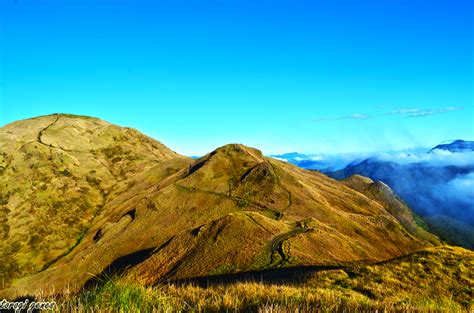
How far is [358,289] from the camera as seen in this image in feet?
75.6

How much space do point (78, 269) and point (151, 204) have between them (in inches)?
1225

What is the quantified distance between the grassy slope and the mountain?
6473 millimetres

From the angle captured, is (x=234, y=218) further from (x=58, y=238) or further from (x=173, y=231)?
(x=58, y=238)

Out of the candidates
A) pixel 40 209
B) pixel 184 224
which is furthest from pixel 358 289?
pixel 40 209

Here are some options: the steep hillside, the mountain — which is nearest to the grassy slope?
the mountain

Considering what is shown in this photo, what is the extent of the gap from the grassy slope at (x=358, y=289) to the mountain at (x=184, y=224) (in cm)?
647

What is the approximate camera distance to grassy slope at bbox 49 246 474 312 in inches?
346

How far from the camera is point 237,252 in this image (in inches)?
2299

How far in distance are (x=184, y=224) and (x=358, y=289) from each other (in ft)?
268

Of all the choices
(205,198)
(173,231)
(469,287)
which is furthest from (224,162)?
(469,287)

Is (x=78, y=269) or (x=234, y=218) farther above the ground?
(x=234, y=218)

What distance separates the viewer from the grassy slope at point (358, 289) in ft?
28.8

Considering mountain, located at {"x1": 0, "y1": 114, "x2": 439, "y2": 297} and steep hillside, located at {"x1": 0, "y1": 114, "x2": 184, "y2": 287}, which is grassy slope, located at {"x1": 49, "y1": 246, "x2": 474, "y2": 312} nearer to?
mountain, located at {"x1": 0, "y1": 114, "x2": 439, "y2": 297}

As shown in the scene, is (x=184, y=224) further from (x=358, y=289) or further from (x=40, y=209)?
(x=40, y=209)
